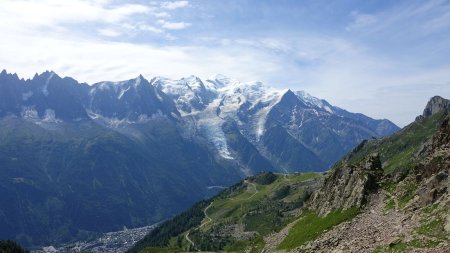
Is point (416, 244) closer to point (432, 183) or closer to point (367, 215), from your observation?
point (432, 183)

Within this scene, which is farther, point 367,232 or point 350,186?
point 350,186

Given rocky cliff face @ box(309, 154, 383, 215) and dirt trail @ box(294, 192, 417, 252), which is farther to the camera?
rocky cliff face @ box(309, 154, 383, 215)

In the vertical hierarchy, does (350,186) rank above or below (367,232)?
above

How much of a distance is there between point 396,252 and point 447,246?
5740 millimetres

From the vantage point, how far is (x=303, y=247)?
8338 centimetres

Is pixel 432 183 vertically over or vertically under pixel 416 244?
over

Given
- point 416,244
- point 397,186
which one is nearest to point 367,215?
point 397,186

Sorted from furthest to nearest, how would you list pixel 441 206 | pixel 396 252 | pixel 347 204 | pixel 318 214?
pixel 318 214
pixel 347 204
pixel 441 206
pixel 396 252

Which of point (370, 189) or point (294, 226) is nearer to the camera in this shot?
point (370, 189)

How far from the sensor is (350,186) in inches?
4031

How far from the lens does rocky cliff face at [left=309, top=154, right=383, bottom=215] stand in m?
93.2

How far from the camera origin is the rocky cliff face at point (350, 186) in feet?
306

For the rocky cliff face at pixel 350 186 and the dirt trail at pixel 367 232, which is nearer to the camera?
the dirt trail at pixel 367 232

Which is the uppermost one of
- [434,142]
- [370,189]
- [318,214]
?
[434,142]
